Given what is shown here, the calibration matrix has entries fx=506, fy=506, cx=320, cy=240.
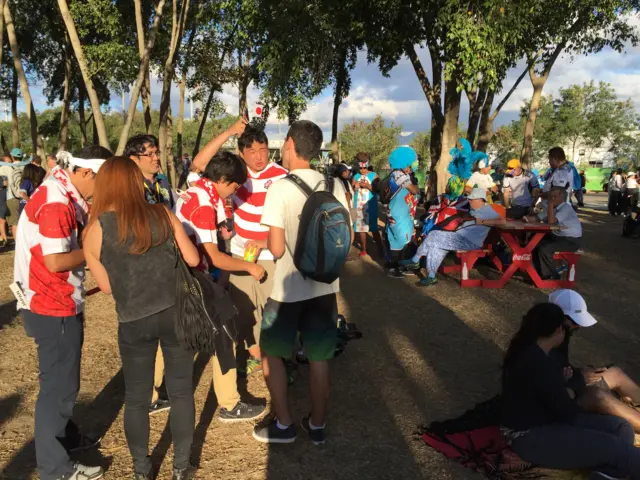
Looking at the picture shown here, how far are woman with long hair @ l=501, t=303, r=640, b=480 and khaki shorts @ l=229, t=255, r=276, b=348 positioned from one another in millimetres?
1822

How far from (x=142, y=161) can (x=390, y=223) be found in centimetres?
489

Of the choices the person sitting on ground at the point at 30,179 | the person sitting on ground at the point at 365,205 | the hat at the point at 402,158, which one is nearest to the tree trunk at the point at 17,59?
the person sitting on ground at the point at 30,179

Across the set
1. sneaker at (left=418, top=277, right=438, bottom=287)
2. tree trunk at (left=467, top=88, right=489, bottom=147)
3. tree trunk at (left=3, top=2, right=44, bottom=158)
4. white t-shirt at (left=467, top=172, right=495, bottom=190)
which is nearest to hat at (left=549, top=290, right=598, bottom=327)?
sneaker at (left=418, top=277, right=438, bottom=287)

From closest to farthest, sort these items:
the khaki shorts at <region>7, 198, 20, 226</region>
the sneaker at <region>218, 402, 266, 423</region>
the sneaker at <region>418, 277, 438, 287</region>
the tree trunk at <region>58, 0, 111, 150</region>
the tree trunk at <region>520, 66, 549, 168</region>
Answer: the sneaker at <region>218, 402, 266, 423</region> → the sneaker at <region>418, 277, 438, 287</region> → the khaki shorts at <region>7, 198, 20, 226</region> → the tree trunk at <region>58, 0, 111, 150</region> → the tree trunk at <region>520, 66, 549, 168</region>

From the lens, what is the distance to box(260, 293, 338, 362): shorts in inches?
115

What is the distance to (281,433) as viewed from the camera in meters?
3.13

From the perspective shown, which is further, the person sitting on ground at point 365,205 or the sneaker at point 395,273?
the person sitting on ground at point 365,205

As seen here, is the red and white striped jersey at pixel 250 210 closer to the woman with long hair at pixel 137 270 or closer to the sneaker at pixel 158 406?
the sneaker at pixel 158 406

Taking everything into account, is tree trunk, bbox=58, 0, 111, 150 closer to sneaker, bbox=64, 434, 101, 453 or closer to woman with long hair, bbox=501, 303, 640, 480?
sneaker, bbox=64, 434, 101, 453

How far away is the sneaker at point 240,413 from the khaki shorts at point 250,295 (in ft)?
2.06

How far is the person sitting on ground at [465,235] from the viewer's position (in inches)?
269

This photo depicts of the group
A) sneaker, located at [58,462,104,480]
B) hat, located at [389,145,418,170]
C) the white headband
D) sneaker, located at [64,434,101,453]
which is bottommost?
sneaker, located at [64,434,101,453]

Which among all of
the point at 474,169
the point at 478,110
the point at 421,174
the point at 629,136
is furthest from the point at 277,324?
the point at 629,136

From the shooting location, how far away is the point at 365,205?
912 centimetres
